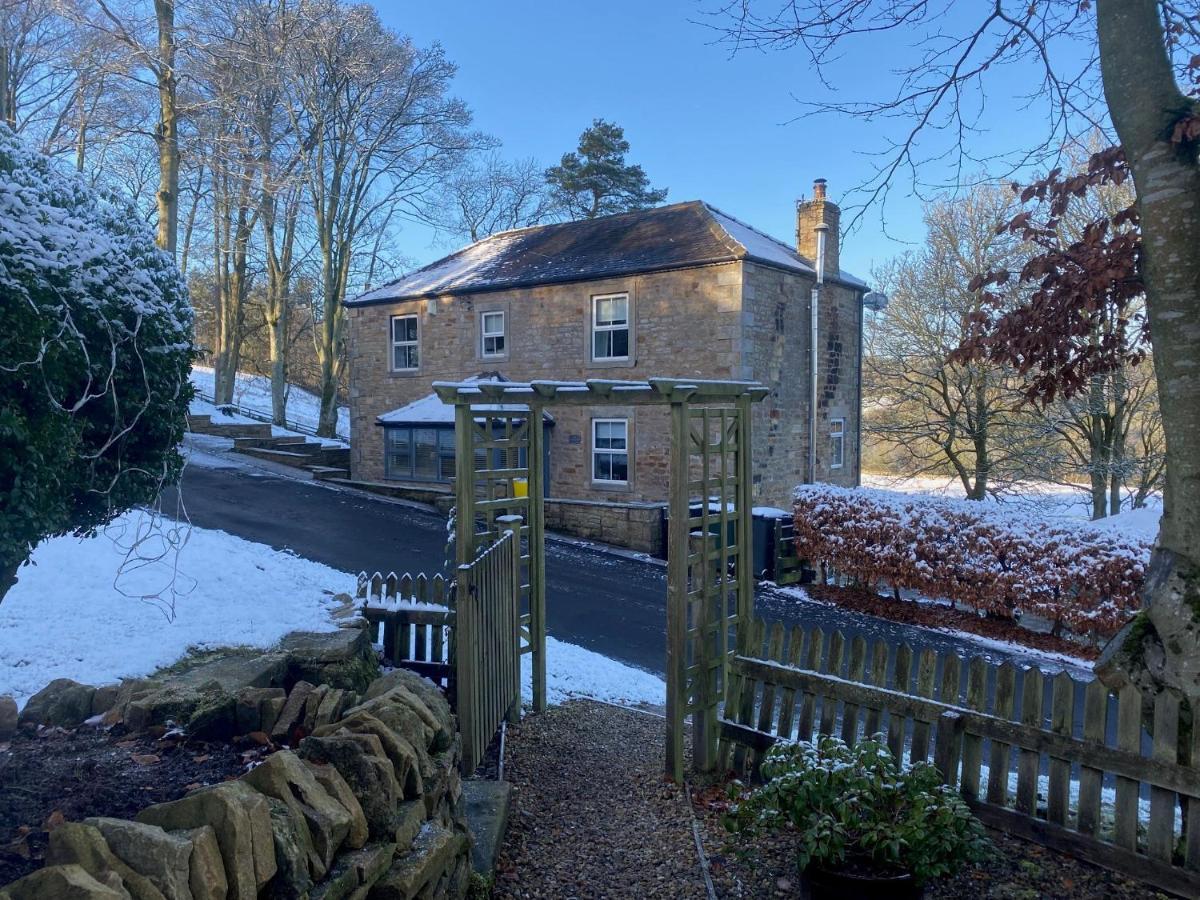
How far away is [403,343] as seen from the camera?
73.8ft

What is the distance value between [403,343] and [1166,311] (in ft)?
66.3

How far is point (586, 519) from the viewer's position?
17.3 meters

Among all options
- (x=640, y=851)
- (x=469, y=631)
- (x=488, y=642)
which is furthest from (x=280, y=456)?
(x=640, y=851)

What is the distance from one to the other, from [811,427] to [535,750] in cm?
1435

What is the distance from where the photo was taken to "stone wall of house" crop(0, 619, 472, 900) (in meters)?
2.12

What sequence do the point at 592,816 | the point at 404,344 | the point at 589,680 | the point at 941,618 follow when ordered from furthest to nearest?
the point at 404,344
the point at 941,618
the point at 589,680
the point at 592,816

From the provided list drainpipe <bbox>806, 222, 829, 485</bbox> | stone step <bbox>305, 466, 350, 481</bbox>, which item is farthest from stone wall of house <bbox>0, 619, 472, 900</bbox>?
stone step <bbox>305, 466, 350, 481</bbox>

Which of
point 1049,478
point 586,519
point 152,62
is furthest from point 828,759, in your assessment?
point 1049,478

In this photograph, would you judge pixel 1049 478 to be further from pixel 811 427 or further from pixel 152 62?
pixel 152 62

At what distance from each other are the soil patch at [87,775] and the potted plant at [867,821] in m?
2.42

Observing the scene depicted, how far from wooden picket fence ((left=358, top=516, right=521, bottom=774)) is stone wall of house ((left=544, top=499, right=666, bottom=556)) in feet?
31.5

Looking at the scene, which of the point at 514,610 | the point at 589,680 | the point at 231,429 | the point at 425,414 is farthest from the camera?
the point at 231,429

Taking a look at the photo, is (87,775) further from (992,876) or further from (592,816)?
(992,876)

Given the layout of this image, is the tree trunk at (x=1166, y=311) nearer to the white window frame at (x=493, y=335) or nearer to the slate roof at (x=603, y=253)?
the slate roof at (x=603, y=253)
